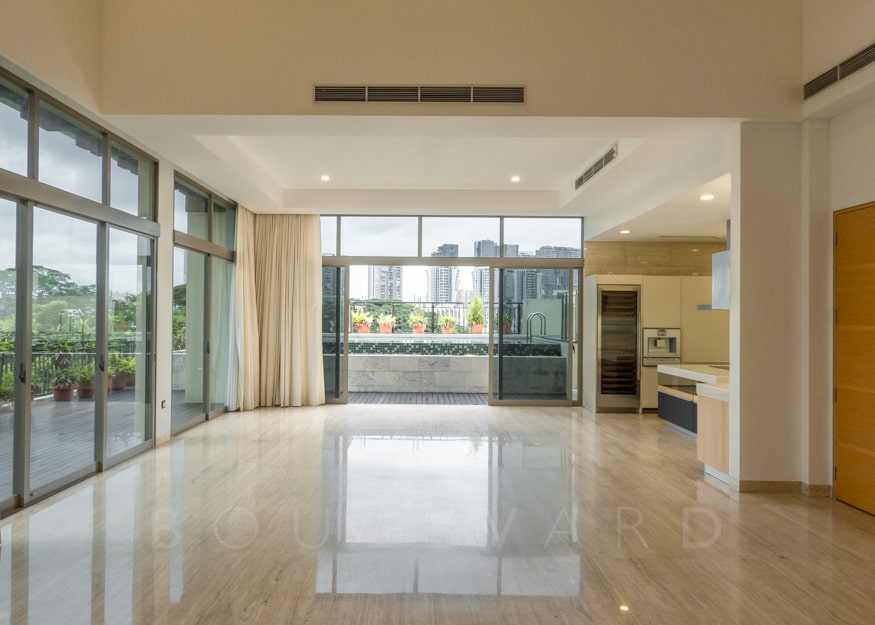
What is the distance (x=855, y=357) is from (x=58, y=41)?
19.7 ft

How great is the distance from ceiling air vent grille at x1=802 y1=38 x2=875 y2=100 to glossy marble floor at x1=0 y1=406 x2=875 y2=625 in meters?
3.04

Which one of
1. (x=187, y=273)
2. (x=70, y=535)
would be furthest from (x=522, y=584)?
(x=187, y=273)

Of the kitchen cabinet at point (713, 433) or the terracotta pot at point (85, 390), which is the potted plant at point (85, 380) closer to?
the terracotta pot at point (85, 390)

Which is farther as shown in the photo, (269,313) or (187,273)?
(269,313)

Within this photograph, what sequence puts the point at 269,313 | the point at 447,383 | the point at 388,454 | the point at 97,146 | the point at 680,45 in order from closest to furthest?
the point at 680,45 < the point at 97,146 < the point at 388,454 < the point at 269,313 < the point at 447,383

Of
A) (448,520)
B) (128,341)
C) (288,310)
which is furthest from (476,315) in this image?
(448,520)

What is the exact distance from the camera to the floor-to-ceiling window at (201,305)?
20.4 ft

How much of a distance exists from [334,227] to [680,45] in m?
5.73

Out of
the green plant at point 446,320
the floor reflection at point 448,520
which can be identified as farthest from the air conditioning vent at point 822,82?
the green plant at point 446,320

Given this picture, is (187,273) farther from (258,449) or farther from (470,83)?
(470,83)

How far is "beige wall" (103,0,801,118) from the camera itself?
413 centimetres

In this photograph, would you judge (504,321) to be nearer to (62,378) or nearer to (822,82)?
(822,82)

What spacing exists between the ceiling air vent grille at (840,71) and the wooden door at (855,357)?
36.4 inches

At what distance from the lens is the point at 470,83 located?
414cm
